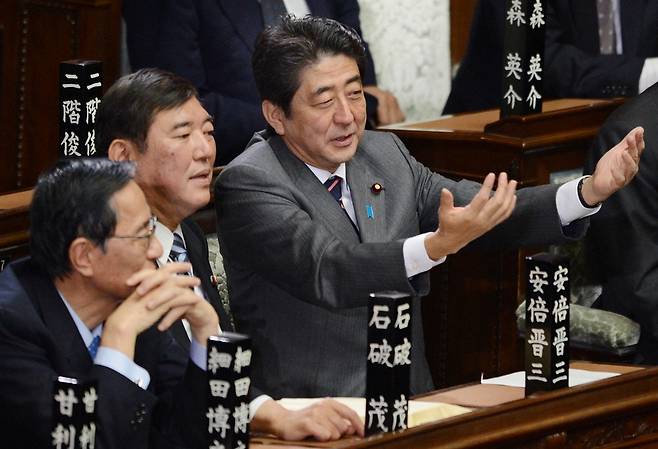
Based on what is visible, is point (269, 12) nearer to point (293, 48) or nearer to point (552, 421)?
point (293, 48)

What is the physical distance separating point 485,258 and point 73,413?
169 cm

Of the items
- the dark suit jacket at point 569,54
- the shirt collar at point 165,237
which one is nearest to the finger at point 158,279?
the shirt collar at point 165,237

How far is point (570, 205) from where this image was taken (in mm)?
2910

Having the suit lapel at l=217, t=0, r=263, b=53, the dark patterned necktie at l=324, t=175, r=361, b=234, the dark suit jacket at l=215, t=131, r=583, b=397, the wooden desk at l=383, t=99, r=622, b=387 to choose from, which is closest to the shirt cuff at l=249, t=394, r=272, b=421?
the dark suit jacket at l=215, t=131, r=583, b=397

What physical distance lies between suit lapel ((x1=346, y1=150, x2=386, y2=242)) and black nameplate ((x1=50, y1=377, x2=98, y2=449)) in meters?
0.97

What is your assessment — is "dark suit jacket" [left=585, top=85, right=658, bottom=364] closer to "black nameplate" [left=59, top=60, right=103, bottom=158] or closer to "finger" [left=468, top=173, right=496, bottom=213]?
"finger" [left=468, top=173, right=496, bottom=213]

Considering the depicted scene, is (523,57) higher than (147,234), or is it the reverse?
(523,57)

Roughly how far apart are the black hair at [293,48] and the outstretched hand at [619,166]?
20.6 inches

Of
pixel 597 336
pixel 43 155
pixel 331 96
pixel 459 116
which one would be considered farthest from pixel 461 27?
pixel 331 96

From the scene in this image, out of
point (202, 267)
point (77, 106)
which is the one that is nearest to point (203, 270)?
point (202, 267)

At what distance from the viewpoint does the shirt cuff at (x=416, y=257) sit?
8.66 feet

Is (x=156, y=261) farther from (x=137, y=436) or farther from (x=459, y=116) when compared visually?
(x=459, y=116)

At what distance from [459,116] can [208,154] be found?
4.32 ft

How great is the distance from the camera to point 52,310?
90.8 inches
